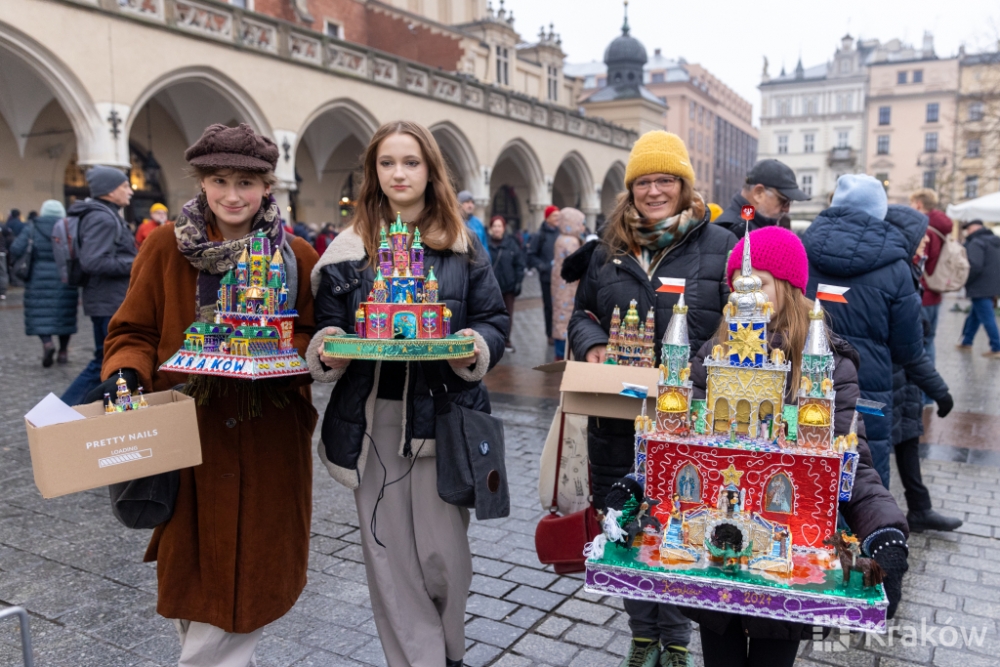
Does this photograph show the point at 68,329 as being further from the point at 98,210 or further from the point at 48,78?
the point at 48,78

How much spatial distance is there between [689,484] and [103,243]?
20.7 ft

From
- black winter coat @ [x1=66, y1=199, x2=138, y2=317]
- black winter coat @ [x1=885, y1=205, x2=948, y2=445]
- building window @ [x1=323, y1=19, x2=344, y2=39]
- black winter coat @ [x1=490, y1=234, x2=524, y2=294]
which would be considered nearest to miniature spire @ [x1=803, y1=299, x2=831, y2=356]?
black winter coat @ [x1=885, y1=205, x2=948, y2=445]

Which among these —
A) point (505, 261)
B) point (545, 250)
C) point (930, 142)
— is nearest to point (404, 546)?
point (545, 250)

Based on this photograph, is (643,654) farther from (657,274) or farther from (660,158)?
(660,158)

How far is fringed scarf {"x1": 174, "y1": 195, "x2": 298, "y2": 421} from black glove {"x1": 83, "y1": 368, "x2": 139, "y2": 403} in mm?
179

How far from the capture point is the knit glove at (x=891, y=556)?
186 centimetres

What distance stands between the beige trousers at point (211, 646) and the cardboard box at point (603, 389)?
144cm

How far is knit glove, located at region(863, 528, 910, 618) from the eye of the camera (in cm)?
186

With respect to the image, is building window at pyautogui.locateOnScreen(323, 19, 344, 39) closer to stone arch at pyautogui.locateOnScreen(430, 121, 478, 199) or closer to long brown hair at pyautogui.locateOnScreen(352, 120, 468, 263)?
stone arch at pyautogui.locateOnScreen(430, 121, 478, 199)

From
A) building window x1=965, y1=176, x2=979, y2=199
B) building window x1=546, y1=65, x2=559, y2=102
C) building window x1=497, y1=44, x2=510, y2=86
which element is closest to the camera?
building window x1=497, y1=44, x2=510, y2=86

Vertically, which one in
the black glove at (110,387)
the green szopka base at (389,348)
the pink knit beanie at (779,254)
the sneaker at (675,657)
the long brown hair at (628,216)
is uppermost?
the long brown hair at (628,216)

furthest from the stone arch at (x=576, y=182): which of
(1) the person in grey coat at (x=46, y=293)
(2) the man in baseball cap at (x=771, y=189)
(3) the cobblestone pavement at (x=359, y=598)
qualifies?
(3) the cobblestone pavement at (x=359, y=598)

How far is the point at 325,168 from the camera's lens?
2620cm

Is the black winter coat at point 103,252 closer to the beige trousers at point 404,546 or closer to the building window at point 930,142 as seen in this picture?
the beige trousers at point 404,546
